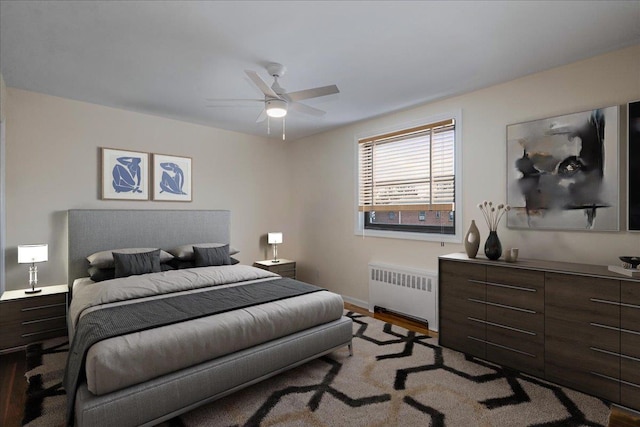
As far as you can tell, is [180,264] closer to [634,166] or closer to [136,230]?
[136,230]

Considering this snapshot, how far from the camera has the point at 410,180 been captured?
394cm

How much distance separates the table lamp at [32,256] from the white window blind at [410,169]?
11.7 feet

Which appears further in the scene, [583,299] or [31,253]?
[31,253]

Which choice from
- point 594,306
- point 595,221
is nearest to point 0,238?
point 594,306

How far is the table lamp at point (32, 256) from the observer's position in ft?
10.0

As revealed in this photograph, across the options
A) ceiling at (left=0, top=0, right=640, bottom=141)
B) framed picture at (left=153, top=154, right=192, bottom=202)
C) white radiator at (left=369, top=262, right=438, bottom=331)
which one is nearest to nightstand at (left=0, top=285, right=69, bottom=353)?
framed picture at (left=153, top=154, right=192, bottom=202)

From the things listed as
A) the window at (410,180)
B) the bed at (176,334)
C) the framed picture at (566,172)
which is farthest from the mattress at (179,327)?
the framed picture at (566,172)

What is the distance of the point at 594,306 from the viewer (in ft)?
7.40

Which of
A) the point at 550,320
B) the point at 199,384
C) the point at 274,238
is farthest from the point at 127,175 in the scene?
the point at 550,320

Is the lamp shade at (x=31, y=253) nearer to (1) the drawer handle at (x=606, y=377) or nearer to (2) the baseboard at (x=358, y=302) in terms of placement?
(2) the baseboard at (x=358, y=302)

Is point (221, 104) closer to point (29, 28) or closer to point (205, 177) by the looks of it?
point (205, 177)

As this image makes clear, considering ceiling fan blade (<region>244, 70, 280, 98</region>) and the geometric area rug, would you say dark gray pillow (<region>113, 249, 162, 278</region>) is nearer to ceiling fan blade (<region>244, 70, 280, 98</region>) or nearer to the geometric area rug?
the geometric area rug

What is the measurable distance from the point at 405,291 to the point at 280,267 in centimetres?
192

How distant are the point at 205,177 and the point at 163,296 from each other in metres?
2.19
